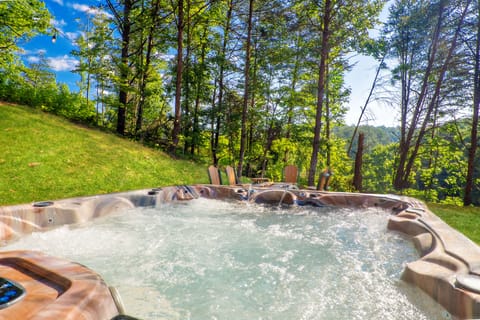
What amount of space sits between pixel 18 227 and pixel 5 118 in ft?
16.8

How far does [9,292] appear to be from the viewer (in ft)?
3.68

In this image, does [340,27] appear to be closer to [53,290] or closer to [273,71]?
[273,71]

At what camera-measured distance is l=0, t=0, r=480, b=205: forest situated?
752 centimetres

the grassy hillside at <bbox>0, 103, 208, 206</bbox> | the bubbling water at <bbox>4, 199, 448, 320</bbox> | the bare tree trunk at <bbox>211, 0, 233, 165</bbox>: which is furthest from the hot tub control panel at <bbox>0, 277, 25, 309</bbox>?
the bare tree trunk at <bbox>211, 0, 233, 165</bbox>

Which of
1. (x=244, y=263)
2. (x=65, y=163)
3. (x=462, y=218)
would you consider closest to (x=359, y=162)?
(x=462, y=218)

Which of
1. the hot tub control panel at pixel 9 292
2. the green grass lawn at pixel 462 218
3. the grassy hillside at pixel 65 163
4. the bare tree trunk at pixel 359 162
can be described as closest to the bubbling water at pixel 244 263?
the hot tub control panel at pixel 9 292

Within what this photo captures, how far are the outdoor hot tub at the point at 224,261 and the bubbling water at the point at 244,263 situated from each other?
0.03ft

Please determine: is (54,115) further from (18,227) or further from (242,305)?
(242,305)

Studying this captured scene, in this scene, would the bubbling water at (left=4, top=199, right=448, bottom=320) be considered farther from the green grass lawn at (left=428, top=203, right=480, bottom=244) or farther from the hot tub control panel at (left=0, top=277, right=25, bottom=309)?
the green grass lawn at (left=428, top=203, right=480, bottom=244)

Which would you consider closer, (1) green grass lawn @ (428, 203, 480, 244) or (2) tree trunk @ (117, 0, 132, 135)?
(1) green grass lawn @ (428, 203, 480, 244)

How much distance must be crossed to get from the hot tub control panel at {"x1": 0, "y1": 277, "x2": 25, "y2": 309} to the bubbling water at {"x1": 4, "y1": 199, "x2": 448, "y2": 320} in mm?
569

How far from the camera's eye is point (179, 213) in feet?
12.2

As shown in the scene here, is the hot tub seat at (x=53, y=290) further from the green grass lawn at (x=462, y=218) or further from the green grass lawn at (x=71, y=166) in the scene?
the green grass lawn at (x=462, y=218)

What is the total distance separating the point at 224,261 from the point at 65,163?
15.0ft
